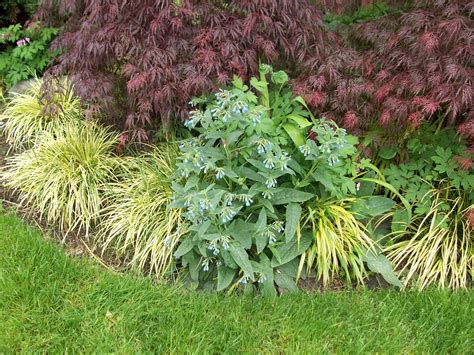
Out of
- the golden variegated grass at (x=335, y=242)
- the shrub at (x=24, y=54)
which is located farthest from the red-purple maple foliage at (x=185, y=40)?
the shrub at (x=24, y=54)

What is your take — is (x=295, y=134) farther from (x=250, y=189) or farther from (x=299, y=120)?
(x=250, y=189)

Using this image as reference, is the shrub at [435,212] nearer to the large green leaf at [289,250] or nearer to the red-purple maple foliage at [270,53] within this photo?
the red-purple maple foliage at [270,53]

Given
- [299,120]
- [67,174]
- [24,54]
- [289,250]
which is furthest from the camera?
[24,54]

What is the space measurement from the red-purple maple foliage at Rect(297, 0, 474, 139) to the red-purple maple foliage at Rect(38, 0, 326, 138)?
303mm

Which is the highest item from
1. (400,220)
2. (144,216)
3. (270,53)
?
(270,53)

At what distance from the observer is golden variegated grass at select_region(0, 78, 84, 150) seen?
14.4 ft

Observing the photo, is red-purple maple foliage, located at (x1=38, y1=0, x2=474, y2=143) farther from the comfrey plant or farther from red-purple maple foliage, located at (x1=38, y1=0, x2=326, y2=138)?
the comfrey plant

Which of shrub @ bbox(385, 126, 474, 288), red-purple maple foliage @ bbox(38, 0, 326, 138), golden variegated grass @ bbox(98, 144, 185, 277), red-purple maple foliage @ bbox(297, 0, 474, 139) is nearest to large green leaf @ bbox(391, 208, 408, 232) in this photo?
shrub @ bbox(385, 126, 474, 288)

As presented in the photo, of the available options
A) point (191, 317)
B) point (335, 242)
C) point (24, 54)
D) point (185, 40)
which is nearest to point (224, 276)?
point (191, 317)

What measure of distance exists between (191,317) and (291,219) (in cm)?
89

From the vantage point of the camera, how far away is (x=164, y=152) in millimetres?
3828

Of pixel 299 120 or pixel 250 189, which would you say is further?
pixel 299 120

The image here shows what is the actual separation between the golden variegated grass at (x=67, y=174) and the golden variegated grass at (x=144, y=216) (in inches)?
5.9

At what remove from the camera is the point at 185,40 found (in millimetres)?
3334
